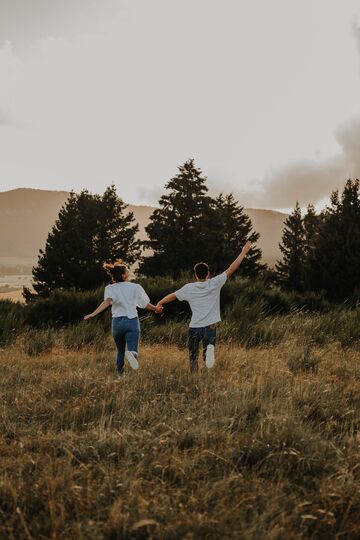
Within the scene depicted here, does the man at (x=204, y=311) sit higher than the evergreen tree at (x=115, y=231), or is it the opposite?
the evergreen tree at (x=115, y=231)

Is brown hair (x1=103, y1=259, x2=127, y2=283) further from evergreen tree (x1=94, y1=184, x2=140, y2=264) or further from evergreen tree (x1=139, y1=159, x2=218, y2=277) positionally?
evergreen tree (x1=94, y1=184, x2=140, y2=264)

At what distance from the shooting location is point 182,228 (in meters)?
37.3

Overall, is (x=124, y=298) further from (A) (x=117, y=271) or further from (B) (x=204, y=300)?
(B) (x=204, y=300)

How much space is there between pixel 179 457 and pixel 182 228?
34234mm

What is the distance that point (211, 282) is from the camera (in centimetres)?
638

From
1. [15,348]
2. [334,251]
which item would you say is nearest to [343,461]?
[15,348]

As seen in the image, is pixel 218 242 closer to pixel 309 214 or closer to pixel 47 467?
pixel 309 214

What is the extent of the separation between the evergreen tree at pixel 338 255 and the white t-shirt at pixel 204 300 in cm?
2045

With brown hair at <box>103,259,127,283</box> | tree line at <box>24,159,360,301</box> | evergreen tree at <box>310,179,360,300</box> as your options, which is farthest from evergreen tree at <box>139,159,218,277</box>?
brown hair at <box>103,259,127,283</box>

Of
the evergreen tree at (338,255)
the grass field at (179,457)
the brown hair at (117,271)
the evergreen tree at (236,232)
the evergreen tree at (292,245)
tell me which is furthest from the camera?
the evergreen tree at (292,245)

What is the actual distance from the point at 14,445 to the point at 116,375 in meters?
2.50

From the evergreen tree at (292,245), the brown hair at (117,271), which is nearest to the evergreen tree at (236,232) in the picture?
the evergreen tree at (292,245)

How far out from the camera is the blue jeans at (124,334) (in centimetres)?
627

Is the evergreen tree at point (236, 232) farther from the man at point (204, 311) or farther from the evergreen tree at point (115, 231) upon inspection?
the man at point (204, 311)
